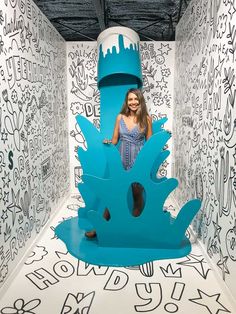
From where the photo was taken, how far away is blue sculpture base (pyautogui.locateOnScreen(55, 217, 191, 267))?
192 centimetres

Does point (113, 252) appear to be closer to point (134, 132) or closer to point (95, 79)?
point (134, 132)

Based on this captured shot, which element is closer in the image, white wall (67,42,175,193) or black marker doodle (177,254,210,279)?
black marker doodle (177,254,210,279)

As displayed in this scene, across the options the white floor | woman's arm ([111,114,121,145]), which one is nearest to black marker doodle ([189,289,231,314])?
the white floor

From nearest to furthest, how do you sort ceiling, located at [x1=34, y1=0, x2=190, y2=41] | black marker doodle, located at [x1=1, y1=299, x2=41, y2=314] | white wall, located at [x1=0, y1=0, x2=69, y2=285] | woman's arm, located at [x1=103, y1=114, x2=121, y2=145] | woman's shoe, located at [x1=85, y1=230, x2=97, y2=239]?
black marker doodle, located at [x1=1, y1=299, x2=41, y2=314] → white wall, located at [x1=0, y1=0, x2=69, y2=285] → woman's shoe, located at [x1=85, y1=230, x2=97, y2=239] → woman's arm, located at [x1=103, y1=114, x2=121, y2=145] → ceiling, located at [x1=34, y1=0, x2=190, y2=41]

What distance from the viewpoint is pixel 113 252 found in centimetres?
204

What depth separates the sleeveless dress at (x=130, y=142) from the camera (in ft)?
7.50

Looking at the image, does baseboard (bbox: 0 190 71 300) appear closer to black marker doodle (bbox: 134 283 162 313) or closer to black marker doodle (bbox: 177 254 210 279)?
black marker doodle (bbox: 134 283 162 313)

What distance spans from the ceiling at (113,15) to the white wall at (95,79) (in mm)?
145

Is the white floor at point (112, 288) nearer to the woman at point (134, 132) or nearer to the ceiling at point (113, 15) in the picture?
the woman at point (134, 132)

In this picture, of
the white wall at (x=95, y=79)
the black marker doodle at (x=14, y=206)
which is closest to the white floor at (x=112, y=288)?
the black marker doodle at (x=14, y=206)

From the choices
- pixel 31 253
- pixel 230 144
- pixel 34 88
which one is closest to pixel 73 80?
pixel 34 88

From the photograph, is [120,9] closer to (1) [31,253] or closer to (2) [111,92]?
(2) [111,92]

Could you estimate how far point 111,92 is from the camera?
2.93m

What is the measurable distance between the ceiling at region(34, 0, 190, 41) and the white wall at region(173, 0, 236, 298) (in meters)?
0.25
